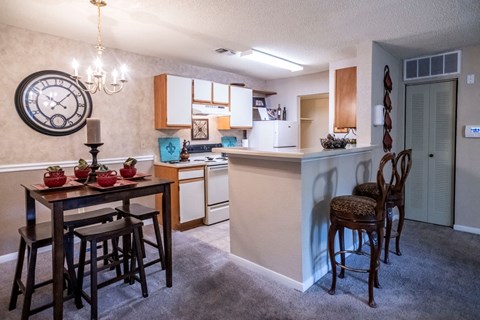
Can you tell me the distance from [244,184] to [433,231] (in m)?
2.82

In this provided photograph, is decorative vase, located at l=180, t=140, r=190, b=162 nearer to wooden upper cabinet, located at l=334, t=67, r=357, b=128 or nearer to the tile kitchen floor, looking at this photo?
the tile kitchen floor

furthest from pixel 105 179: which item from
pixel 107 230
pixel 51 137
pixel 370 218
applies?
pixel 370 218

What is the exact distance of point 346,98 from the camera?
4.27 meters

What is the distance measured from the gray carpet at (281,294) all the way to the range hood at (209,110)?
221 centimetres

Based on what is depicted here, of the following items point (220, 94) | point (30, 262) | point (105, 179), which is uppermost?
point (220, 94)

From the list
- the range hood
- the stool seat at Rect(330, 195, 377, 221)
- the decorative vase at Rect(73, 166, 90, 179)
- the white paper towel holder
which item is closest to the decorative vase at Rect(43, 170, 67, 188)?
the decorative vase at Rect(73, 166, 90, 179)

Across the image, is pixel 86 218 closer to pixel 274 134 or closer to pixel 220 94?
pixel 220 94

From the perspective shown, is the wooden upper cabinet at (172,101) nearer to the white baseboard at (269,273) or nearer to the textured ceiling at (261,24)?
the textured ceiling at (261,24)

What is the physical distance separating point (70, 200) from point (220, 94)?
10.6 feet

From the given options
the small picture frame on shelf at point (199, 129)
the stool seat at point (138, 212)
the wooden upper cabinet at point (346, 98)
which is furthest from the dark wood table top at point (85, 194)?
the wooden upper cabinet at point (346, 98)

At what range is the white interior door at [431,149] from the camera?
13.4ft

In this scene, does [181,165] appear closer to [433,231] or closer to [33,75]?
[33,75]

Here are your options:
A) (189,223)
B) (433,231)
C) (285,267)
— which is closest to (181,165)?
(189,223)

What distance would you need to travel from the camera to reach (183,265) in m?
2.99
